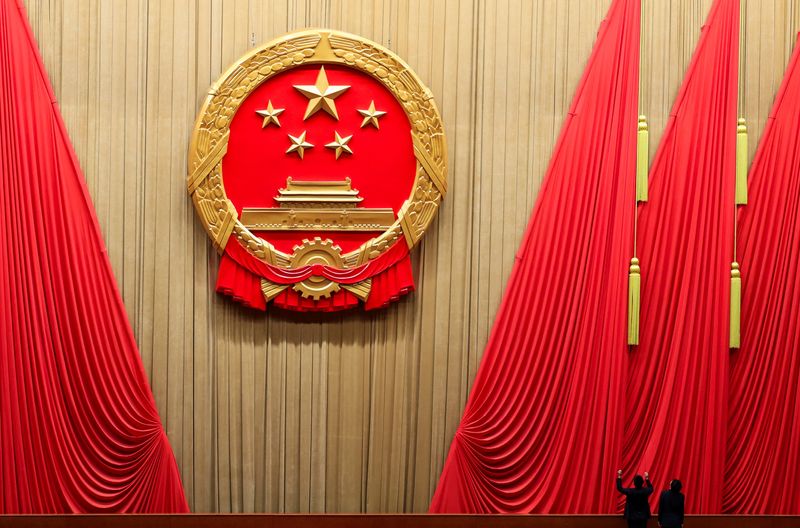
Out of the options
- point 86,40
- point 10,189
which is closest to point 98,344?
point 10,189

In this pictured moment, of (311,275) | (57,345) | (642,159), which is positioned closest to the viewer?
(57,345)

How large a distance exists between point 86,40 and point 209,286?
5.83 feet

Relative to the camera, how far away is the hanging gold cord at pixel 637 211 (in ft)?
22.0

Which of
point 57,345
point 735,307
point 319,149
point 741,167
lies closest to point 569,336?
point 735,307

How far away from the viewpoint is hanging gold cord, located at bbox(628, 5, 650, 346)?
6.71 m

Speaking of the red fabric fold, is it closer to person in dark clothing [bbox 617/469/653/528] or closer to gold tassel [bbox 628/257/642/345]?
gold tassel [bbox 628/257/642/345]

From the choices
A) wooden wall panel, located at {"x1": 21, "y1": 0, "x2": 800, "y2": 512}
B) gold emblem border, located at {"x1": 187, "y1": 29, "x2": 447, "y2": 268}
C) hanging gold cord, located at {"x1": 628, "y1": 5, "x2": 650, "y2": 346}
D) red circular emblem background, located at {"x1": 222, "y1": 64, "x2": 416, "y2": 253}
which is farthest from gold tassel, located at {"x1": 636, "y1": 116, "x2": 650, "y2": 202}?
red circular emblem background, located at {"x1": 222, "y1": 64, "x2": 416, "y2": 253}

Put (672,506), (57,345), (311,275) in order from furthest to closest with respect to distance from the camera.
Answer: (311,275)
(57,345)
(672,506)

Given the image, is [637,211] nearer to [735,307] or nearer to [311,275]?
[735,307]

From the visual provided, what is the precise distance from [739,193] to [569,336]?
57.8 inches

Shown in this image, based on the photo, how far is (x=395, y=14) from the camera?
6797mm

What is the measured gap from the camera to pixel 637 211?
679 cm

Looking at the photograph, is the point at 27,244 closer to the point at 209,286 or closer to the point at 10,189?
the point at 10,189

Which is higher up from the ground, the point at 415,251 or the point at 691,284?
→ the point at 415,251
